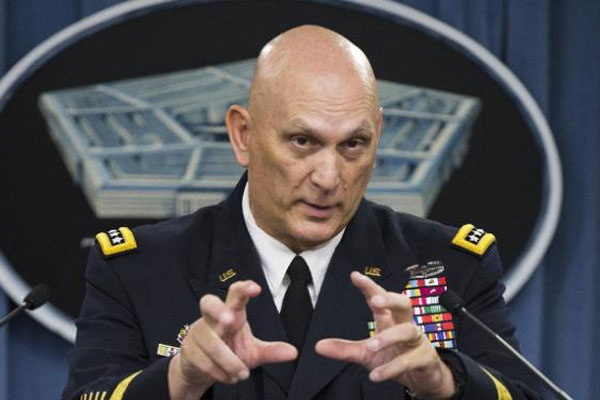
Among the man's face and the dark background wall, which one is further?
the dark background wall

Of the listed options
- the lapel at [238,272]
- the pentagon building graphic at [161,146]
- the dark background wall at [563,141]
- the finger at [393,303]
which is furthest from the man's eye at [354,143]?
the dark background wall at [563,141]

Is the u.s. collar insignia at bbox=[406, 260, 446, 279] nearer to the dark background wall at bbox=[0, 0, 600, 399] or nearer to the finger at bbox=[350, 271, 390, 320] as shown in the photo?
the finger at bbox=[350, 271, 390, 320]

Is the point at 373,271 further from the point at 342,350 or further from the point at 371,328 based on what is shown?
the point at 342,350

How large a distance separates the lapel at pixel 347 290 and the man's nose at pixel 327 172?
0.17 meters

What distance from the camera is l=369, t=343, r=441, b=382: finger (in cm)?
141

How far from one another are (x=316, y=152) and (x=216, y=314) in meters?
0.43

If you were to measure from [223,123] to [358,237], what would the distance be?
3.75ft

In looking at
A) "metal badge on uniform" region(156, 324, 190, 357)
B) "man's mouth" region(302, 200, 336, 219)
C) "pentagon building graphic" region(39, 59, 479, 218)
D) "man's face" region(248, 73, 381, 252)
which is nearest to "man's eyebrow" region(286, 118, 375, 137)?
"man's face" region(248, 73, 381, 252)

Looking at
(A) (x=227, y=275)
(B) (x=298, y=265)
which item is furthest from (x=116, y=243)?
(B) (x=298, y=265)

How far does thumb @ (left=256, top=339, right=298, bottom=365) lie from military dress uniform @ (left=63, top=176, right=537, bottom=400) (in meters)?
0.24

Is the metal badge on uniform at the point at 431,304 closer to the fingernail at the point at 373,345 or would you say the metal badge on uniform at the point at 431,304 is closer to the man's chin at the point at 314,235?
the man's chin at the point at 314,235

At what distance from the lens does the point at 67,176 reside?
9.55 feet

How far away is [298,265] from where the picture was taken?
1833 mm

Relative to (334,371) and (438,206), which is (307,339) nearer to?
(334,371)
